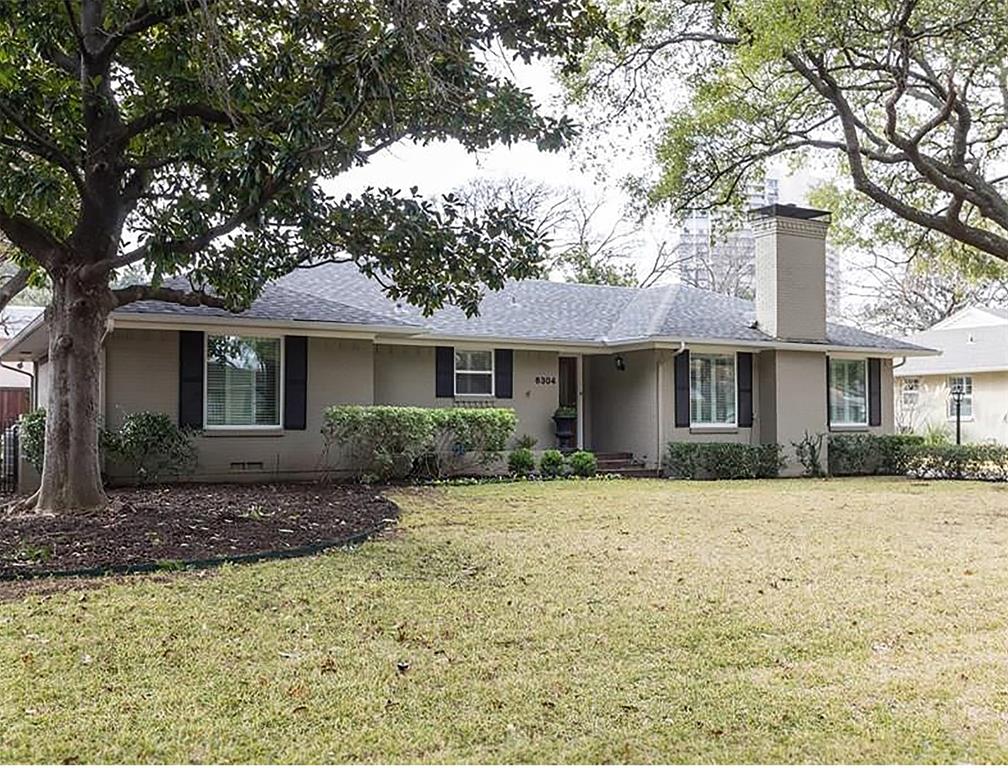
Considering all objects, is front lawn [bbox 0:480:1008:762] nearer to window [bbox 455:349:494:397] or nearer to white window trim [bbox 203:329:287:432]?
white window trim [bbox 203:329:287:432]

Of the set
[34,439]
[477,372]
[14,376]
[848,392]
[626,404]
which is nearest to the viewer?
[34,439]

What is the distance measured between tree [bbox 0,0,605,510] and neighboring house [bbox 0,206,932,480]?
3702 mm

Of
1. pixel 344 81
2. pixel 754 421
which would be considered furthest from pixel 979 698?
pixel 754 421

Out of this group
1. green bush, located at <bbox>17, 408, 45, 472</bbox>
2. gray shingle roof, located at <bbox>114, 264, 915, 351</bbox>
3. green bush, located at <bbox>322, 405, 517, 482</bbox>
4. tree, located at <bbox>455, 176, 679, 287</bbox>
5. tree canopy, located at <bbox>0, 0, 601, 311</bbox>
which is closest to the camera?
tree canopy, located at <bbox>0, 0, 601, 311</bbox>

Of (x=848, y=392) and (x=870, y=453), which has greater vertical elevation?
(x=848, y=392)

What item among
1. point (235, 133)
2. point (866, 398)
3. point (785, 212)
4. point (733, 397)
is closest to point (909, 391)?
point (866, 398)

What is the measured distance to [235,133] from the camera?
9.55m

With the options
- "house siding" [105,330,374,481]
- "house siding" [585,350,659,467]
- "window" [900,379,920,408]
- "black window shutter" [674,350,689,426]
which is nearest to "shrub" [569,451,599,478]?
"house siding" [585,350,659,467]

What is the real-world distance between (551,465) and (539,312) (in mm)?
4077

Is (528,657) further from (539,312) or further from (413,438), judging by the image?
(539,312)

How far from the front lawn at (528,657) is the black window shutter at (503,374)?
8.75m

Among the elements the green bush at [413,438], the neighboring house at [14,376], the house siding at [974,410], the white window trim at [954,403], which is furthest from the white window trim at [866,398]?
the neighboring house at [14,376]

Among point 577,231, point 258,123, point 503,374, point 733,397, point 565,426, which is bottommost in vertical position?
point 565,426

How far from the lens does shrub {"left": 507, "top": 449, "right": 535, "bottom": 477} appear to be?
16.8 meters
